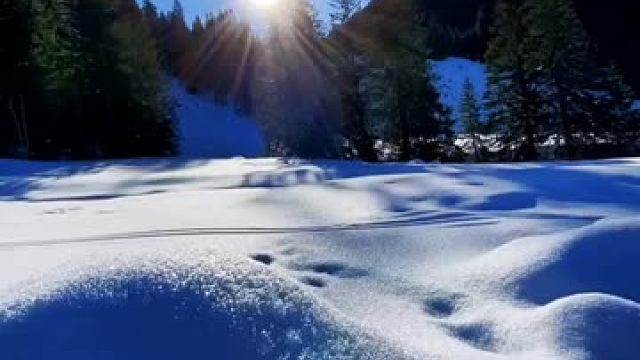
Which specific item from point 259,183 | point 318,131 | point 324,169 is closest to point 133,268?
point 259,183

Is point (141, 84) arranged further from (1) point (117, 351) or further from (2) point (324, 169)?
(1) point (117, 351)

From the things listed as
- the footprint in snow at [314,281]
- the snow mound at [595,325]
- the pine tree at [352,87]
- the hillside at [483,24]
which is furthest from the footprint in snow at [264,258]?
the hillside at [483,24]

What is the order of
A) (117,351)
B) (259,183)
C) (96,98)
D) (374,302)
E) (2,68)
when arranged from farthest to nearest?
1. (96,98)
2. (2,68)
3. (259,183)
4. (374,302)
5. (117,351)

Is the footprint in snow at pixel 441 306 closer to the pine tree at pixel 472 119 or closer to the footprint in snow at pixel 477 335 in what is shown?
the footprint in snow at pixel 477 335

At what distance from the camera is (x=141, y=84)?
2872cm

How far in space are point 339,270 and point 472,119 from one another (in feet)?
74.9

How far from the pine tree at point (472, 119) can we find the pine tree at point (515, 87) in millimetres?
1154

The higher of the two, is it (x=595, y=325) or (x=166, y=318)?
(x=166, y=318)

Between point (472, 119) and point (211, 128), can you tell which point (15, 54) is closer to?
point (472, 119)

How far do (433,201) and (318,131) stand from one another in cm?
1338

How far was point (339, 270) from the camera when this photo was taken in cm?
386

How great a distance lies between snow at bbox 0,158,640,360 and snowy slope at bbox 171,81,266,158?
3696cm

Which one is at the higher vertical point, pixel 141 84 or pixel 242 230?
→ pixel 141 84

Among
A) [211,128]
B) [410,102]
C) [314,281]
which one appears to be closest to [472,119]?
[410,102]
